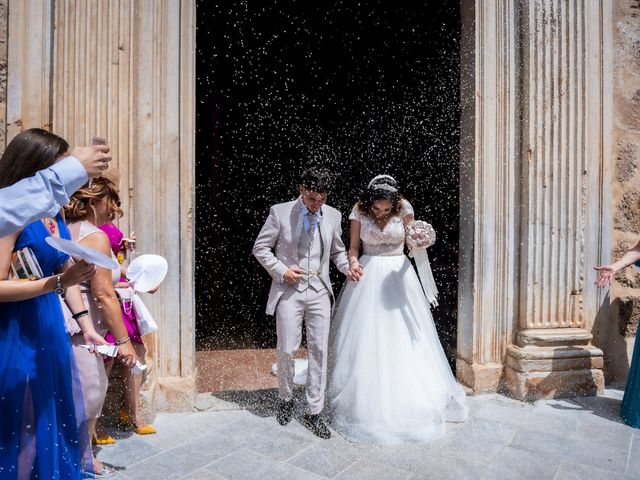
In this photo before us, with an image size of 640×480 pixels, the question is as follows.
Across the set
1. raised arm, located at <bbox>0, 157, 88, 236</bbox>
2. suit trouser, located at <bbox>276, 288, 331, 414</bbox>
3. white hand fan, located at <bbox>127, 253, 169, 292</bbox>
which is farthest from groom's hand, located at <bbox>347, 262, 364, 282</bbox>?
raised arm, located at <bbox>0, 157, 88, 236</bbox>

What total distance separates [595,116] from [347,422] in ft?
11.5

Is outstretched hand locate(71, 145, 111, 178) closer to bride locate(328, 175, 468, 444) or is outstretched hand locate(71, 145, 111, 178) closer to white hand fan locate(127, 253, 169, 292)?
white hand fan locate(127, 253, 169, 292)

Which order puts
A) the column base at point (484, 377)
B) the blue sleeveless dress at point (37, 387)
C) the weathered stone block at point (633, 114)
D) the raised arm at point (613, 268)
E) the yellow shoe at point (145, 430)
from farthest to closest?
the weathered stone block at point (633, 114) → the column base at point (484, 377) → the raised arm at point (613, 268) → the yellow shoe at point (145, 430) → the blue sleeveless dress at point (37, 387)

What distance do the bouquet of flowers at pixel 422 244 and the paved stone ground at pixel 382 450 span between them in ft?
3.46

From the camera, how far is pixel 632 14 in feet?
15.1

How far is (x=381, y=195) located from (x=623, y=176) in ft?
8.38

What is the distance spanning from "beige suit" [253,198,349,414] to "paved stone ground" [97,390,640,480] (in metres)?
0.47

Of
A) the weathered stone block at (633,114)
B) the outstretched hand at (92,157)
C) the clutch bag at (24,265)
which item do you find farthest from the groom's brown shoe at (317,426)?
the weathered stone block at (633,114)

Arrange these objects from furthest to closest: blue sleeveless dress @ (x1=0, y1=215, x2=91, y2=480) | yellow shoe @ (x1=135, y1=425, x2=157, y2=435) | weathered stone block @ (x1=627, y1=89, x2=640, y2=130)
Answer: weathered stone block @ (x1=627, y1=89, x2=640, y2=130)
yellow shoe @ (x1=135, y1=425, x2=157, y2=435)
blue sleeveless dress @ (x1=0, y1=215, x2=91, y2=480)

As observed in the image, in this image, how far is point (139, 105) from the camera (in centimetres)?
371

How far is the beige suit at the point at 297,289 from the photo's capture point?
365cm

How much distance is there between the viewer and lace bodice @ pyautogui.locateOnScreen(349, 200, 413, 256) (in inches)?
150

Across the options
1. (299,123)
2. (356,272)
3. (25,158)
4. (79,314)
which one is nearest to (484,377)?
(356,272)

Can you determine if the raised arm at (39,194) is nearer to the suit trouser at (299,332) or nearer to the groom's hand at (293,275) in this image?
the groom's hand at (293,275)
